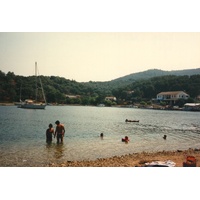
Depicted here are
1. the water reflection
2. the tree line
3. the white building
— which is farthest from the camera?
the white building

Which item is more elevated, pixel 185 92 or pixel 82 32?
pixel 82 32

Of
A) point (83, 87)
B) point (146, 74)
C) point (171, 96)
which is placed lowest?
point (171, 96)

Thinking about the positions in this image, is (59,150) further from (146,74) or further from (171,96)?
(171,96)

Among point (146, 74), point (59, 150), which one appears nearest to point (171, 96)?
point (146, 74)

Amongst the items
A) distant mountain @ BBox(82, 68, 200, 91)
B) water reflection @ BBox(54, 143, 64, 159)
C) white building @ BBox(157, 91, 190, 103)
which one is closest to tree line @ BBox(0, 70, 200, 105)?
distant mountain @ BBox(82, 68, 200, 91)

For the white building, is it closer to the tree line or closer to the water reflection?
the tree line

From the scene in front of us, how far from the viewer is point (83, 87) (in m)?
16.0

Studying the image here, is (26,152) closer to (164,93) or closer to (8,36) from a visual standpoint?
(8,36)

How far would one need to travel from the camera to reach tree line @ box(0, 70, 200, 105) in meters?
13.2

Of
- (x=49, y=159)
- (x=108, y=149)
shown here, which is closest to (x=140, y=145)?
(x=108, y=149)

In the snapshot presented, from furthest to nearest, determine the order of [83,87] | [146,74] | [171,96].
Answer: [171,96]
[83,87]
[146,74]

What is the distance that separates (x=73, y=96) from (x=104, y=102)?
15.0 ft

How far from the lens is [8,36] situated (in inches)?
362

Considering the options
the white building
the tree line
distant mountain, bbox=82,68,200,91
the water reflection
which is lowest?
the water reflection
